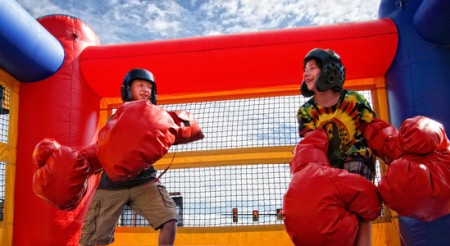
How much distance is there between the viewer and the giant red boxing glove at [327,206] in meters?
1.47

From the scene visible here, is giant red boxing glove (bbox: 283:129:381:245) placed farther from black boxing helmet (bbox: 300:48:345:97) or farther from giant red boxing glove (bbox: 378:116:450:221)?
black boxing helmet (bbox: 300:48:345:97)

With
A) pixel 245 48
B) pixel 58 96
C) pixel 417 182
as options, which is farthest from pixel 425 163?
pixel 58 96

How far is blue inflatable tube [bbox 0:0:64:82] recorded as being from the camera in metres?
2.51

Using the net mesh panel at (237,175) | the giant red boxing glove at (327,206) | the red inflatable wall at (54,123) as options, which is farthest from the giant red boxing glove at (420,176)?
the red inflatable wall at (54,123)

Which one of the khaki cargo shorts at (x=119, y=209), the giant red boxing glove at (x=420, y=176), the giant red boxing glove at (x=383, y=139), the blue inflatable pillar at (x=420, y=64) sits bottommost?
the khaki cargo shorts at (x=119, y=209)

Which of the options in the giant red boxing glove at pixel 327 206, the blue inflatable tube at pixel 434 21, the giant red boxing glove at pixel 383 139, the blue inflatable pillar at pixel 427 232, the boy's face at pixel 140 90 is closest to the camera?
the giant red boxing glove at pixel 327 206

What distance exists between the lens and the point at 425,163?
5.08ft

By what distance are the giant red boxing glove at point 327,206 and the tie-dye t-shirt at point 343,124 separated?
0.28 metres

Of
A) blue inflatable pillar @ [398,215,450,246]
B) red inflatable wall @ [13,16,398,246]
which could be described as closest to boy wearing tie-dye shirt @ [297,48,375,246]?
blue inflatable pillar @ [398,215,450,246]

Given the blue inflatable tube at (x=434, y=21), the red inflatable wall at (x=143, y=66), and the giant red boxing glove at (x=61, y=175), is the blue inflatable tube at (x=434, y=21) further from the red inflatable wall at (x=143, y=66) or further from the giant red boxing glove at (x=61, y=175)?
the giant red boxing glove at (x=61, y=175)

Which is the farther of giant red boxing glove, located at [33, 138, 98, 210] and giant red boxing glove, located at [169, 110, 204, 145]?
giant red boxing glove, located at [169, 110, 204, 145]

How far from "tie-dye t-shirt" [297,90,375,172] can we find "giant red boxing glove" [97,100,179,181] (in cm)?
63

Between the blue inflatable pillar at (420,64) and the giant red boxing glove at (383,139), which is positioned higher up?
the blue inflatable pillar at (420,64)

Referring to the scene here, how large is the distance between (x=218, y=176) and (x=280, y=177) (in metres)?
0.44
